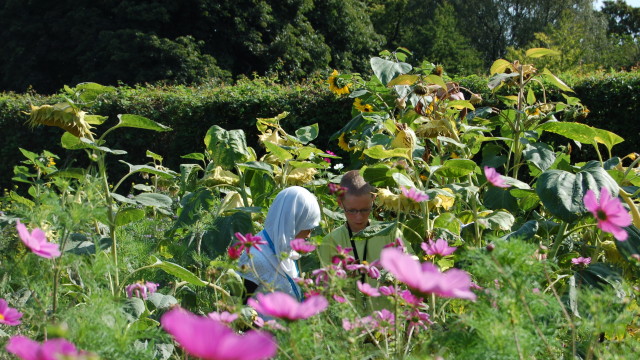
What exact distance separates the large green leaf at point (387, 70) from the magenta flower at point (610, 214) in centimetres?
161

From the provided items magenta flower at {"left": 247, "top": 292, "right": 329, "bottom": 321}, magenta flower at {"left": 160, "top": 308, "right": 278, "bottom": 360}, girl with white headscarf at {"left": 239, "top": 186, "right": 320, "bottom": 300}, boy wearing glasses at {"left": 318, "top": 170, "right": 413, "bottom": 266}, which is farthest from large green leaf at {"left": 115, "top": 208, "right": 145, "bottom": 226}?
magenta flower at {"left": 160, "top": 308, "right": 278, "bottom": 360}

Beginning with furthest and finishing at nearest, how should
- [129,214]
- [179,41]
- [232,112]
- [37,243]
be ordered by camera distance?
[179,41], [232,112], [129,214], [37,243]

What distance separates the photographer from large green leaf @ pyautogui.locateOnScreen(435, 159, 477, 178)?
6.55 ft

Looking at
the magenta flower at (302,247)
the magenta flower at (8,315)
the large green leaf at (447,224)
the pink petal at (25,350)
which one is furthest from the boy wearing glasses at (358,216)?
the pink petal at (25,350)

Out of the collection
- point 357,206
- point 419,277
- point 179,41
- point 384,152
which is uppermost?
point 419,277

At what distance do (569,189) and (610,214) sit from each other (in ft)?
2.17

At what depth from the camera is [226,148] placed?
107 inches

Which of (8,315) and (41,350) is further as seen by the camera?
(8,315)

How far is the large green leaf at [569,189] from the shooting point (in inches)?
66.2

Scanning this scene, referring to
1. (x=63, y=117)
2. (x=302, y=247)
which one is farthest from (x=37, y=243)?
(x=63, y=117)

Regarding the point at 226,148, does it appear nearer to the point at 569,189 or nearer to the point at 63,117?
the point at 63,117

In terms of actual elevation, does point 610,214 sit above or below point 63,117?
above

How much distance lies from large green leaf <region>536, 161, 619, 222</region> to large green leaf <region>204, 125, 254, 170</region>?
1.31m

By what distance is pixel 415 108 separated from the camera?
2.62 metres
